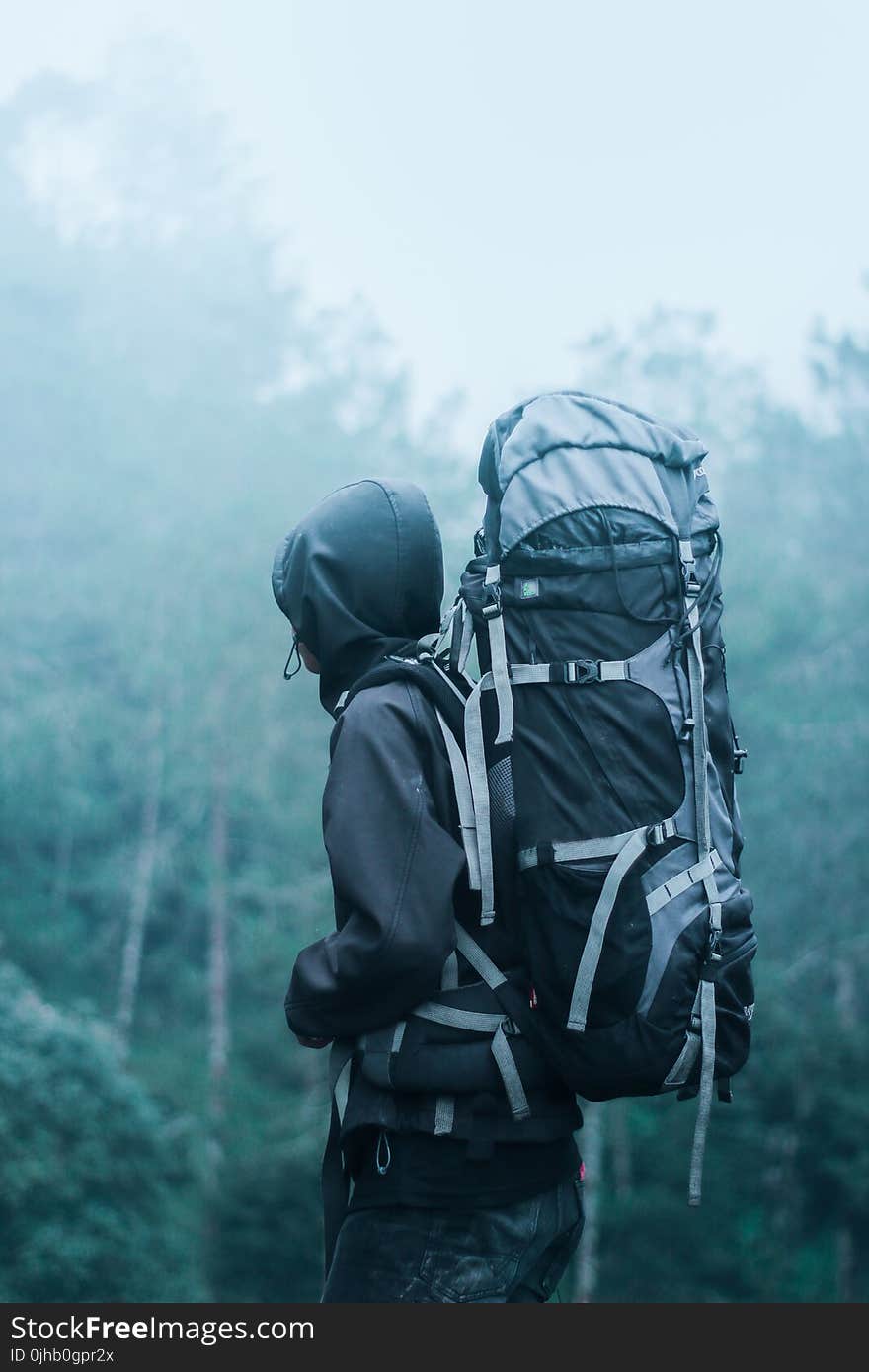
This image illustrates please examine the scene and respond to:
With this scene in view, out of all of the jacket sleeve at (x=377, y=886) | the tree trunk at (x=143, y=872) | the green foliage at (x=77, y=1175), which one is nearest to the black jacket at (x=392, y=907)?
the jacket sleeve at (x=377, y=886)

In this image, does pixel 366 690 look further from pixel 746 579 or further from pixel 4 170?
pixel 4 170

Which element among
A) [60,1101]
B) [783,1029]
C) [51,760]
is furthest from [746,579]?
[60,1101]

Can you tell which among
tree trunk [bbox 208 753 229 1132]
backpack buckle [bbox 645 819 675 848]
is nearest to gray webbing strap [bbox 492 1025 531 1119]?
backpack buckle [bbox 645 819 675 848]

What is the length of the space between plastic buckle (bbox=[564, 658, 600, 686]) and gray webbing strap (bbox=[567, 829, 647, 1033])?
0.79ft

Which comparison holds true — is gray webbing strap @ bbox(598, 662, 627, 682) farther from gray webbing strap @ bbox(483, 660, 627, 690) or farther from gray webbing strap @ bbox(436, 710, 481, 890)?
gray webbing strap @ bbox(436, 710, 481, 890)

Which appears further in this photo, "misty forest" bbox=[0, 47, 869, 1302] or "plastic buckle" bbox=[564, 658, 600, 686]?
"misty forest" bbox=[0, 47, 869, 1302]

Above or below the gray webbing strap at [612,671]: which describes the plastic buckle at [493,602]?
above

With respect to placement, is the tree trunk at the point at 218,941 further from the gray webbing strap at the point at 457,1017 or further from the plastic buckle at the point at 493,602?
the plastic buckle at the point at 493,602

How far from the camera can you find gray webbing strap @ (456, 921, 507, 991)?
1.91 m

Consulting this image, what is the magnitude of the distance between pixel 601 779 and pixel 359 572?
535 mm

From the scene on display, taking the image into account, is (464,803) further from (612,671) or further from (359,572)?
(359,572)

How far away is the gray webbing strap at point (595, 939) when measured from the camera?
1780mm

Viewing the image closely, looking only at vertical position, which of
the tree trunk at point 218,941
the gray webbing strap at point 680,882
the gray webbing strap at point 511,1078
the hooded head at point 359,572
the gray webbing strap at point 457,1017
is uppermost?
the tree trunk at point 218,941

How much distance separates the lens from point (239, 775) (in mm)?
14562
